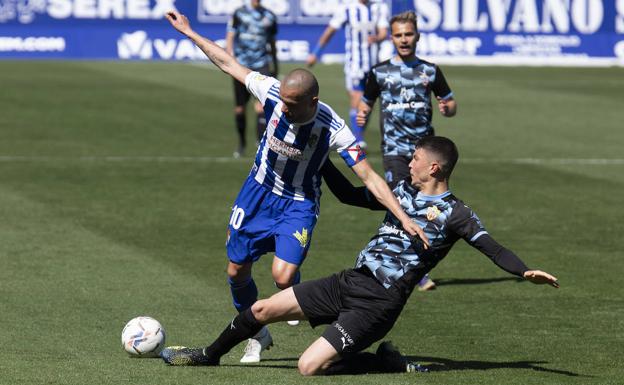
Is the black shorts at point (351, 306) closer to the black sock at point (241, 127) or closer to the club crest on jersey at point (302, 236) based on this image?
the club crest on jersey at point (302, 236)

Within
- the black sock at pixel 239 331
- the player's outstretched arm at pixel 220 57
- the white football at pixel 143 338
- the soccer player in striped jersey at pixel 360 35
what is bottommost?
the soccer player in striped jersey at pixel 360 35

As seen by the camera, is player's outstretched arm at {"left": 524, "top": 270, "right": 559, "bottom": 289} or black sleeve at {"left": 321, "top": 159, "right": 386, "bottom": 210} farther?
black sleeve at {"left": 321, "top": 159, "right": 386, "bottom": 210}

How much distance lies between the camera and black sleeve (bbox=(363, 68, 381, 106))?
11469mm

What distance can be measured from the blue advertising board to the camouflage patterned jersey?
23.9 metres

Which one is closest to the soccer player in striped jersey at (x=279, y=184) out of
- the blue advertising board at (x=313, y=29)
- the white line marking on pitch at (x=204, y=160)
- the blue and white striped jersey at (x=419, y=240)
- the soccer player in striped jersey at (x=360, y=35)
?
the blue and white striped jersey at (x=419, y=240)

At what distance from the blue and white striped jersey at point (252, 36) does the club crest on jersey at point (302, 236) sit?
38.6 feet

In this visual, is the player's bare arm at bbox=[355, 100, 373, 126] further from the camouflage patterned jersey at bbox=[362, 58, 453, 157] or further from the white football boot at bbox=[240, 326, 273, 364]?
the white football boot at bbox=[240, 326, 273, 364]

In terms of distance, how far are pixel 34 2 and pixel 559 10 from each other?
15007mm

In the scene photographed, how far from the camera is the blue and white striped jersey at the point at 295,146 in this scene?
8523 millimetres

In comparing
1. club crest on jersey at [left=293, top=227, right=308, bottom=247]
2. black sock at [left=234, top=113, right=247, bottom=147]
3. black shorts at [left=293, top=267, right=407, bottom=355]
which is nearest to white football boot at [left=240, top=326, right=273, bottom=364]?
black shorts at [left=293, top=267, right=407, bottom=355]

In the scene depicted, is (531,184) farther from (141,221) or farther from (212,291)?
(212,291)

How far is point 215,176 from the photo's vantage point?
1730 cm

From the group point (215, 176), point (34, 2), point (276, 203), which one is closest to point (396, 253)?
point (276, 203)

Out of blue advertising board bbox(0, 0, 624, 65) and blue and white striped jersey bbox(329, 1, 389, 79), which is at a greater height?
blue and white striped jersey bbox(329, 1, 389, 79)
